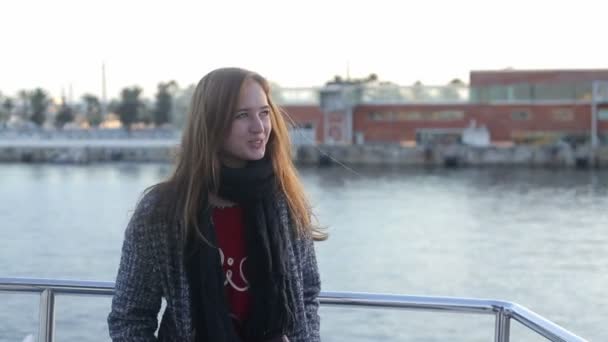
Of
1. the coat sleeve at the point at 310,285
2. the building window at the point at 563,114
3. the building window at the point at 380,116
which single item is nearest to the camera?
the coat sleeve at the point at 310,285

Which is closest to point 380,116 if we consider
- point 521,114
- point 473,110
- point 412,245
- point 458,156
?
point 458,156

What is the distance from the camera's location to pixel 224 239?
1240 mm

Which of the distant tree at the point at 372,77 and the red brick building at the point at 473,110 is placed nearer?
the red brick building at the point at 473,110

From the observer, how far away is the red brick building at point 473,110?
3262 cm

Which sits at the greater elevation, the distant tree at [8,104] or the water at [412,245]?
the distant tree at [8,104]

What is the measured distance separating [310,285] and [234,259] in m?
0.14

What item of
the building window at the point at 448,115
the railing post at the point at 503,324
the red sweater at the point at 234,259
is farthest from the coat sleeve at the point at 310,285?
the building window at the point at 448,115

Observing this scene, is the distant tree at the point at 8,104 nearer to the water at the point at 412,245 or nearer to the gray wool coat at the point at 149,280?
the water at the point at 412,245

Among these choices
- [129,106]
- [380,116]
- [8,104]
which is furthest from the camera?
[8,104]

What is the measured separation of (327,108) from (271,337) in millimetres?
32074

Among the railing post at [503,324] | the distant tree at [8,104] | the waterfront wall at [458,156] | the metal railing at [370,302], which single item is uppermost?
the distant tree at [8,104]

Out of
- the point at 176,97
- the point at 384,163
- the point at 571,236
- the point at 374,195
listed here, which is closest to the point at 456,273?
the point at 571,236

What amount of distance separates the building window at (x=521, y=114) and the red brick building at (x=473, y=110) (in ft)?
0.11

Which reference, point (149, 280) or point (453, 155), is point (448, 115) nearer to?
point (453, 155)
